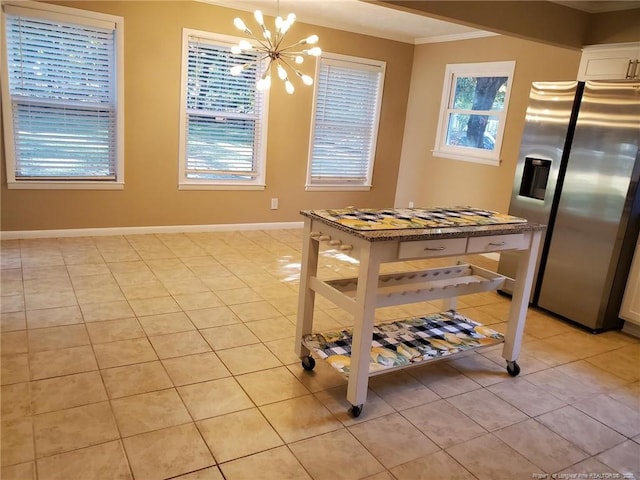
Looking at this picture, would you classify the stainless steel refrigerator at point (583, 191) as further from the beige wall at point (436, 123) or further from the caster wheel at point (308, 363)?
the caster wheel at point (308, 363)

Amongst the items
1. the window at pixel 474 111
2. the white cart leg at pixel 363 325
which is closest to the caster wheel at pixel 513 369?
the white cart leg at pixel 363 325

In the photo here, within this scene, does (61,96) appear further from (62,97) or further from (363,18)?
(363,18)

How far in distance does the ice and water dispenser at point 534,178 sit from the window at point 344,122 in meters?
2.73

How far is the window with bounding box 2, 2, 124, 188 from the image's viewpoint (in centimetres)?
432

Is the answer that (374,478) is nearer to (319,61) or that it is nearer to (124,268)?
(124,268)

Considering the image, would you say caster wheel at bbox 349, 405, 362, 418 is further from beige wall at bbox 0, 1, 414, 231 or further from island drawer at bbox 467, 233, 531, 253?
beige wall at bbox 0, 1, 414, 231

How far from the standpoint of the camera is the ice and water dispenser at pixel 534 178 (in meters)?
3.89

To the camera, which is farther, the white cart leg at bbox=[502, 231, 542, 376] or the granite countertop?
the white cart leg at bbox=[502, 231, 542, 376]

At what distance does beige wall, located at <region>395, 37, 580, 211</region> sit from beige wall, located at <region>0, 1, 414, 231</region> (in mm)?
422

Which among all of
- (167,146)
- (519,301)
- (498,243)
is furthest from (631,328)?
(167,146)

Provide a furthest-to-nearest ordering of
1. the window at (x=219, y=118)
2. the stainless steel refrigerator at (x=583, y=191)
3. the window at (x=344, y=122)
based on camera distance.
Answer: the window at (x=344, y=122), the window at (x=219, y=118), the stainless steel refrigerator at (x=583, y=191)

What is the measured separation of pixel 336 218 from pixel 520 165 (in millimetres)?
2289

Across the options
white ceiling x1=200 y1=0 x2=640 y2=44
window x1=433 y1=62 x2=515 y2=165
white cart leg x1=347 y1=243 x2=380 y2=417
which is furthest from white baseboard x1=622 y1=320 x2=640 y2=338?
white ceiling x1=200 y1=0 x2=640 y2=44

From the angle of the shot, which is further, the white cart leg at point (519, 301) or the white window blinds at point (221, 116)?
the white window blinds at point (221, 116)
